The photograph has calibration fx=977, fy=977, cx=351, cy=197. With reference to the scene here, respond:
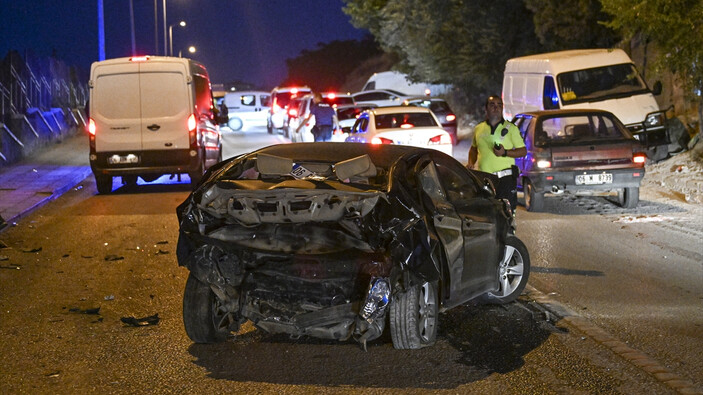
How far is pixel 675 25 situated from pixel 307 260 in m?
13.5

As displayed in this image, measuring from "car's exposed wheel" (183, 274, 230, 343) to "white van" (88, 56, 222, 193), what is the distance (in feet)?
37.3

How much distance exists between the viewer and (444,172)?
7.69 m

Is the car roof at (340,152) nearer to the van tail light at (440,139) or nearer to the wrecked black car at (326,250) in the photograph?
the wrecked black car at (326,250)

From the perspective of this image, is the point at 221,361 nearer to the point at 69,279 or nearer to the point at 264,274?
the point at 264,274

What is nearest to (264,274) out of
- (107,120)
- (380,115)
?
(107,120)

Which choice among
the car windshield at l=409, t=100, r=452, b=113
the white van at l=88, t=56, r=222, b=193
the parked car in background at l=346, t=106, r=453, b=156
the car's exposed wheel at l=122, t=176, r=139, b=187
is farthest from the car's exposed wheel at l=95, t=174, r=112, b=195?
the car windshield at l=409, t=100, r=452, b=113

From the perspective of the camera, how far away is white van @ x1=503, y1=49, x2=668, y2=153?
20.6 metres

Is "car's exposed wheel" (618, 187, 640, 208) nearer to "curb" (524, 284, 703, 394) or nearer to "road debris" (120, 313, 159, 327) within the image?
"curb" (524, 284, 703, 394)

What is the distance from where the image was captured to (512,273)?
839 cm

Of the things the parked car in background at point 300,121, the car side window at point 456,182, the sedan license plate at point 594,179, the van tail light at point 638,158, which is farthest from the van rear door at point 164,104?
the car side window at point 456,182

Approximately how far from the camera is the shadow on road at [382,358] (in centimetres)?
621

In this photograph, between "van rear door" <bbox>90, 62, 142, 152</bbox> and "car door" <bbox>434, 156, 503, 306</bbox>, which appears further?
"van rear door" <bbox>90, 62, 142, 152</bbox>

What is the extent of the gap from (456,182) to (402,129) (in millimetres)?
11476

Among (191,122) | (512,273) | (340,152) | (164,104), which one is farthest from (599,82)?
(340,152)
